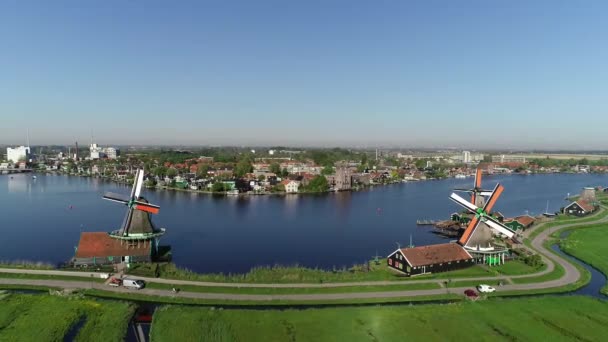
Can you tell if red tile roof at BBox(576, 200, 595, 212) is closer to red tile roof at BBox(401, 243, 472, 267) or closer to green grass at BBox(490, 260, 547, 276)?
green grass at BBox(490, 260, 547, 276)

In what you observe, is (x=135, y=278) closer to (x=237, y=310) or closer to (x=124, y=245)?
(x=124, y=245)

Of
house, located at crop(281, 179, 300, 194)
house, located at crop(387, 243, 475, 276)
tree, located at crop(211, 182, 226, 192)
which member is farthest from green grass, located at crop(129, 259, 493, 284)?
house, located at crop(281, 179, 300, 194)

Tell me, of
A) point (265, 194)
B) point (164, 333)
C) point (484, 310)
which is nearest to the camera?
point (164, 333)

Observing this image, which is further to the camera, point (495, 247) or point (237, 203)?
point (237, 203)

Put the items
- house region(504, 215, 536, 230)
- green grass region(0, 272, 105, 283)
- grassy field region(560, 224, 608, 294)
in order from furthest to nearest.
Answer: house region(504, 215, 536, 230) → grassy field region(560, 224, 608, 294) → green grass region(0, 272, 105, 283)

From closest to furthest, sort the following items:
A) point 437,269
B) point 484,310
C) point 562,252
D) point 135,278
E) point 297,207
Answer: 1. point 484,310
2. point 135,278
3. point 437,269
4. point 562,252
5. point 297,207

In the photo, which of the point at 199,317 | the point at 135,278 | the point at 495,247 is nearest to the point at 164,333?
the point at 199,317

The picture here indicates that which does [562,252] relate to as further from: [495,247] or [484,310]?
[484,310]
